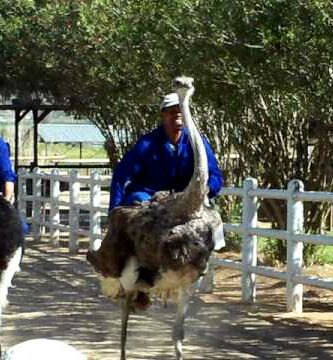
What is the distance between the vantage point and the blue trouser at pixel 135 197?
23.8 ft

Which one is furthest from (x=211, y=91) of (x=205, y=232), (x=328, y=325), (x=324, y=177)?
(x=205, y=232)

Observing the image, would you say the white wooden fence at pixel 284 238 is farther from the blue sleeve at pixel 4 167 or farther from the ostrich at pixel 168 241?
the ostrich at pixel 168 241

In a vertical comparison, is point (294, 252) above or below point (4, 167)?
below

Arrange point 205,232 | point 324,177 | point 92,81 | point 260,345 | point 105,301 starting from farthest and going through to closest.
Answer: point 92,81 < point 324,177 < point 105,301 < point 260,345 < point 205,232

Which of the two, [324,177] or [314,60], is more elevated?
[314,60]

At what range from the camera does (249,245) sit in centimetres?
1134

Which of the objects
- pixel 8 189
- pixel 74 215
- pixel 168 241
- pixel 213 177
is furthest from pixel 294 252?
pixel 74 215

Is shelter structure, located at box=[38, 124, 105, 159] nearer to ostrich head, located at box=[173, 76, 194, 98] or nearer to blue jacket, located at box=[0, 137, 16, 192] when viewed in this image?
blue jacket, located at box=[0, 137, 16, 192]

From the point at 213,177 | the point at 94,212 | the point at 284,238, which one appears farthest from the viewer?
A: the point at 94,212

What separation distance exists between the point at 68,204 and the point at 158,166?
9.51 metres

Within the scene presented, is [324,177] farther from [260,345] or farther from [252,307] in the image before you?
[260,345]

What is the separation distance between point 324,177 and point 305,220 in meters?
0.58

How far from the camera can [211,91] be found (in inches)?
465

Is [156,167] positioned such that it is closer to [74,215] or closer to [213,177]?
[213,177]
